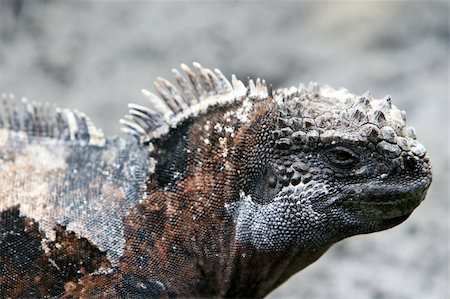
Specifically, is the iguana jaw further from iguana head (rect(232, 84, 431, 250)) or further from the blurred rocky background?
the blurred rocky background

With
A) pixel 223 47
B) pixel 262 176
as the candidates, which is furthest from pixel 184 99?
pixel 223 47

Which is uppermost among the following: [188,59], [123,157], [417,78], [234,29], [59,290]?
[234,29]

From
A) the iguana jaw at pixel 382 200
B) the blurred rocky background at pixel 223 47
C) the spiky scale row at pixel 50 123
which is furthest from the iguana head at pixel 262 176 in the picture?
the blurred rocky background at pixel 223 47

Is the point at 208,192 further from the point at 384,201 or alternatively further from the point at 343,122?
the point at 384,201

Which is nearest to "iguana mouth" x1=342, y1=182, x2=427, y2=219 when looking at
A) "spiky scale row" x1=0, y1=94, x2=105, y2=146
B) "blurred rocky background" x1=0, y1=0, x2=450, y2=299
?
"spiky scale row" x1=0, y1=94, x2=105, y2=146

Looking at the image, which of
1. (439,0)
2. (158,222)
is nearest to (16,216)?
(158,222)

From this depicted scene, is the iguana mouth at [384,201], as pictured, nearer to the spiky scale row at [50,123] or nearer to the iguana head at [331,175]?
the iguana head at [331,175]

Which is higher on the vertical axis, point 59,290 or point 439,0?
point 439,0

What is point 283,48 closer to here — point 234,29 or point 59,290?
point 234,29
